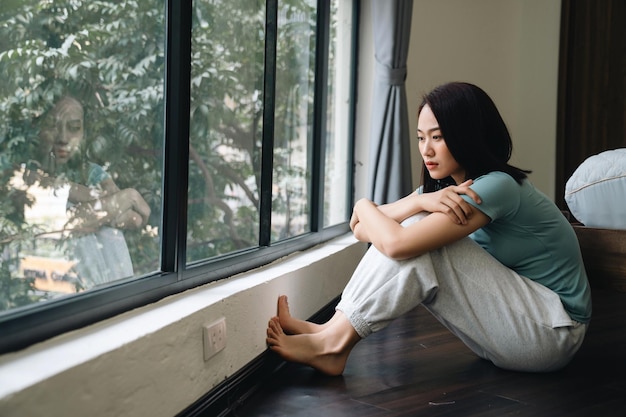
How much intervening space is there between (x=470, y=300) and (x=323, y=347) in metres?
0.48

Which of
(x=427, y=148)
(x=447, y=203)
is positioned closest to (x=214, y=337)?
(x=447, y=203)

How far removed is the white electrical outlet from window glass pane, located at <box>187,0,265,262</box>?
0.28m

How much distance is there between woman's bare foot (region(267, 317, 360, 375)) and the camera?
2277 millimetres

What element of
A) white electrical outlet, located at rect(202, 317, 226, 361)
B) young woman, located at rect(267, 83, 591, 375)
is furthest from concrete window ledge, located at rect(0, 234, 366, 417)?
young woman, located at rect(267, 83, 591, 375)

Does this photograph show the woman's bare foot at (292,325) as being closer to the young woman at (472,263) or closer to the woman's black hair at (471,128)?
the young woman at (472,263)

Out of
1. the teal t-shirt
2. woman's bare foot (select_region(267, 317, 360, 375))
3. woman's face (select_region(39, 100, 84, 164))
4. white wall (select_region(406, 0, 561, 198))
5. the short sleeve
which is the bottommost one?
woman's bare foot (select_region(267, 317, 360, 375))

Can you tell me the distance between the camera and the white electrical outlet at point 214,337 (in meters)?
1.87

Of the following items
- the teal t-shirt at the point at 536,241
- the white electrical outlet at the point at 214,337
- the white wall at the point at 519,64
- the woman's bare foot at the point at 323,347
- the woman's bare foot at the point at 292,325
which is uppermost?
the white wall at the point at 519,64

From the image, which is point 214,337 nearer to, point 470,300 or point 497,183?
point 470,300

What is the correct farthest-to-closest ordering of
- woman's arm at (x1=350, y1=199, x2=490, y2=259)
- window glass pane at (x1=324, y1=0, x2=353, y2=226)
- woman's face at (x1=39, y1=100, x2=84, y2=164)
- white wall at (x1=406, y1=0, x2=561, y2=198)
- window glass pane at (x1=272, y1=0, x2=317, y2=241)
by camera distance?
white wall at (x1=406, y1=0, x2=561, y2=198) → window glass pane at (x1=324, y1=0, x2=353, y2=226) → window glass pane at (x1=272, y1=0, x2=317, y2=241) → woman's arm at (x1=350, y1=199, x2=490, y2=259) → woman's face at (x1=39, y1=100, x2=84, y2=164)

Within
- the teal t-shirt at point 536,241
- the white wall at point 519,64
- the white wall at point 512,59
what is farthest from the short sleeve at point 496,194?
the white wall at point 519,64

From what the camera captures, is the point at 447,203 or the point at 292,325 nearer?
the point at 447,203

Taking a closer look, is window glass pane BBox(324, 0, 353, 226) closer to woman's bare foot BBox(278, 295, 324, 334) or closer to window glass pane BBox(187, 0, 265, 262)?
window glass pane BBox(187, 0, 265, 262)

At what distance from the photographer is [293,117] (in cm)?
326
